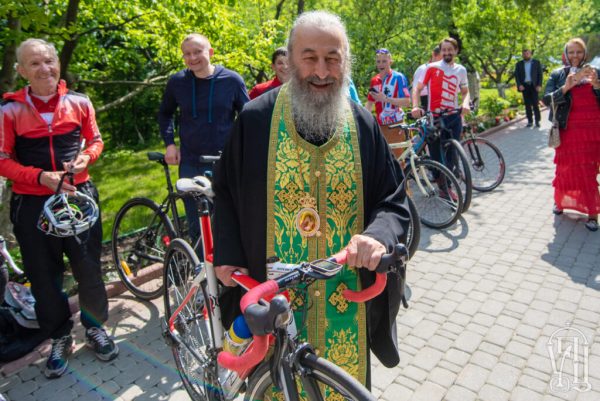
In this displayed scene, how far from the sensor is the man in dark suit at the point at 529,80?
12391 millimetres

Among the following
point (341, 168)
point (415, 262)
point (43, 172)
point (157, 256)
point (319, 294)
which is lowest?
point (415, 262)

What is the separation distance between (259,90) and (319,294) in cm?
382

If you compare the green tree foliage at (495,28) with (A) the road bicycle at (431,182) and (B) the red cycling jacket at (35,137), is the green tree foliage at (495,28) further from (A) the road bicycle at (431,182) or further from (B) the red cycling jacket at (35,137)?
(B) the red cycling jacket at (35,137)

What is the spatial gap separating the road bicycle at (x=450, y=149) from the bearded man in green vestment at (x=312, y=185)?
383 centimetres

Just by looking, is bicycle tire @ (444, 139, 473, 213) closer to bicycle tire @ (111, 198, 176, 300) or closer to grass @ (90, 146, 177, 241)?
A: bicycle tire @ (111, 198, 176, 300)

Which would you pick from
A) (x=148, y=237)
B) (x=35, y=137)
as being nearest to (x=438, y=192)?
(x=148, y=237)

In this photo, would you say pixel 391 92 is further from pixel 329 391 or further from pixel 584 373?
pixel 329 391

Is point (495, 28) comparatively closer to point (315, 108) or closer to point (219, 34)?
point (219, 34)

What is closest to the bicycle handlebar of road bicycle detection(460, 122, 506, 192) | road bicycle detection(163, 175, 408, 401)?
road bicycle detection(163, 175, 408, 401)

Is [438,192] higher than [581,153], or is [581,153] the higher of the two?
[581,153]

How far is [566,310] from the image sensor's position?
3768 mm

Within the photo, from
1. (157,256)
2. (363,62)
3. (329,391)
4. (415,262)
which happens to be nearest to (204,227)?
(329,391)

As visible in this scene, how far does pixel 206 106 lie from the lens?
385cm

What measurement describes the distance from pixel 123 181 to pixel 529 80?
10.4m
